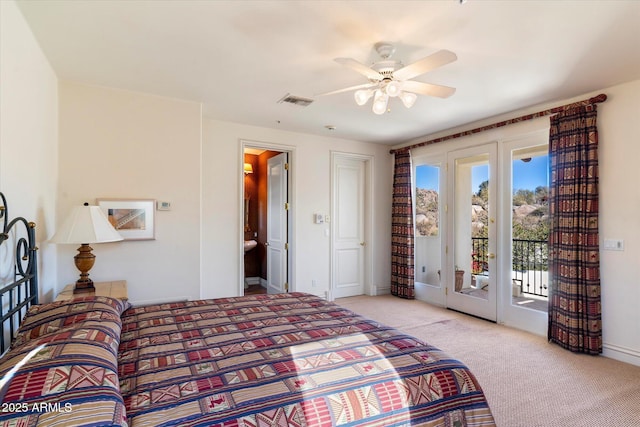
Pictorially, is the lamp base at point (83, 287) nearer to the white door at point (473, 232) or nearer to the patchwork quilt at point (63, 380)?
the patchwork quilt at point (63, 380)

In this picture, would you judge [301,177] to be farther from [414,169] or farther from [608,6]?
[608,6]

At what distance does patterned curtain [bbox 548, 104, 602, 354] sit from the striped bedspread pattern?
253 centimetres

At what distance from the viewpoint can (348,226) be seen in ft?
18.8

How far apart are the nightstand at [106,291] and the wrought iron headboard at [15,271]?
41 centimetres

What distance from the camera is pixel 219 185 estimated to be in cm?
447

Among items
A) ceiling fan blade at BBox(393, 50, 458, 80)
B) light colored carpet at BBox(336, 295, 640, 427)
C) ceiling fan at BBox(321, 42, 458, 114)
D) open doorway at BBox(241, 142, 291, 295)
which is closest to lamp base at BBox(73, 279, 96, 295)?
open doorway at BBox(241, 142, 291, 295)

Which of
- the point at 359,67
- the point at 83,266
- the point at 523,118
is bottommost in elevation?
the point at 83,266

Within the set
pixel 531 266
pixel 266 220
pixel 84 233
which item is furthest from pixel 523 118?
pixel 84 233

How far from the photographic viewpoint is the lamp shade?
255 centimetres

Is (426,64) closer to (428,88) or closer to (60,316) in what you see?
(428,88)

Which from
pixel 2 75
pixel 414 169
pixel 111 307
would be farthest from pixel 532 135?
pixel 2 75

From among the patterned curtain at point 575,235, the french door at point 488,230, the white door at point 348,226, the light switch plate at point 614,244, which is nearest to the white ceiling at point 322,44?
the patterned curtain at point 575,235

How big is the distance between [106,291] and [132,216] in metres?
0.83

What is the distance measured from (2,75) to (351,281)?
490 centimetres
